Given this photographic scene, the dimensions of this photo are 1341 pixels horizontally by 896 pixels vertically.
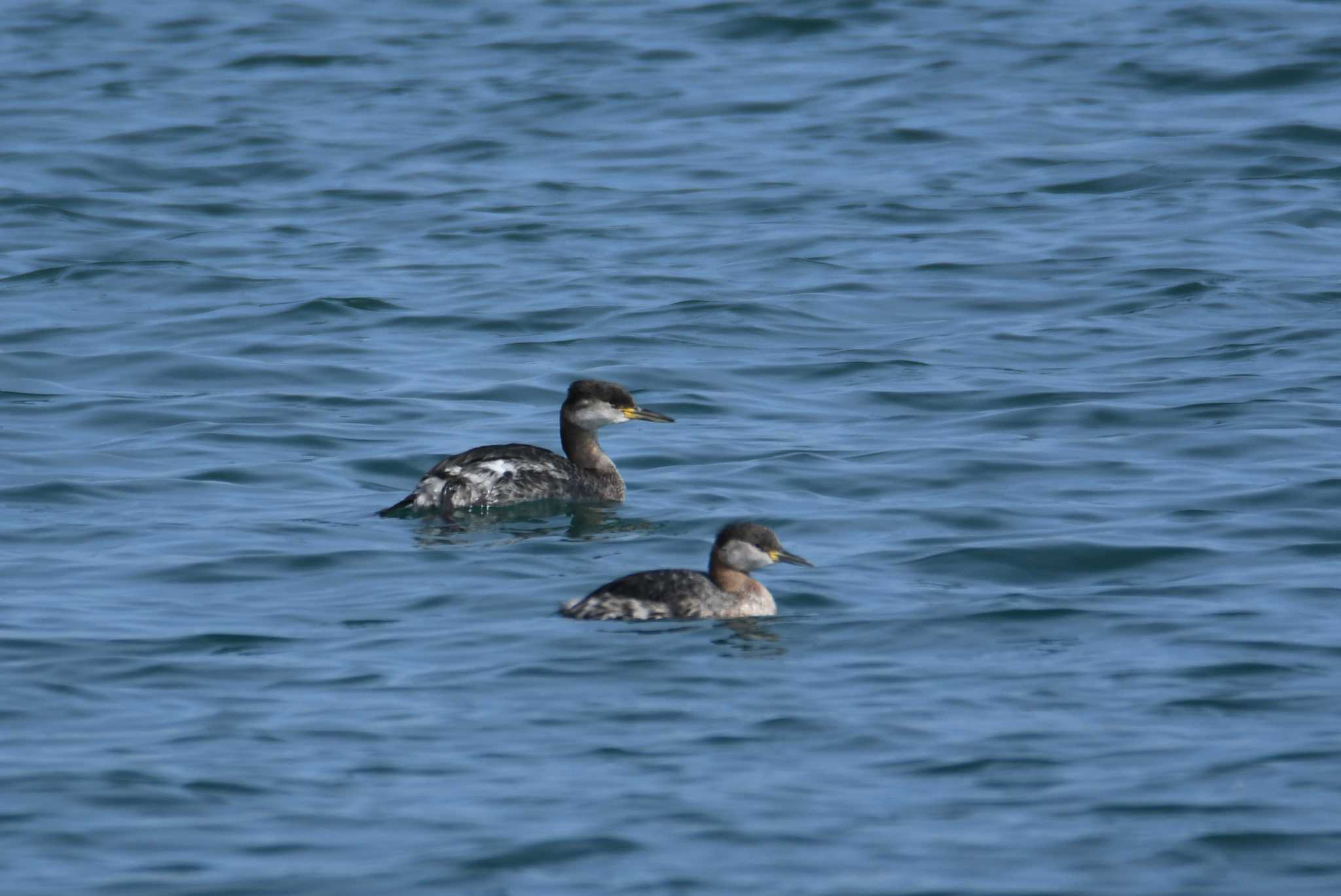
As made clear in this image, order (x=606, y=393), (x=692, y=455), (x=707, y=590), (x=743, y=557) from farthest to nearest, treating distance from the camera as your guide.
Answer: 1. (x=692, y=455)
2. (x=606, y=393)
3. (x=743, y=557)
4. (x=707, y=590)

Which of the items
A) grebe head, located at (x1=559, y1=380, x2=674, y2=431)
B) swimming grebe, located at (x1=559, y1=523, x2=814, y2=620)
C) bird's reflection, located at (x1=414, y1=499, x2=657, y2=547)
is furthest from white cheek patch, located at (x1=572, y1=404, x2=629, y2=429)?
swimming grebe, located at (x1=559, y1=523, x2=814, y2=620)

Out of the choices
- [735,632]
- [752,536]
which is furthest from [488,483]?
[735,632]

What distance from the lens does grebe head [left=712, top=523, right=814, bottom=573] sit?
36.2 feet

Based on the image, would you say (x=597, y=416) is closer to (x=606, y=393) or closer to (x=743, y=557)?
(x=606, y=393)

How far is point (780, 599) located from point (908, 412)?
463cm

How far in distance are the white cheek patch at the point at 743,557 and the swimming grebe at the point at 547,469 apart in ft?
8.55

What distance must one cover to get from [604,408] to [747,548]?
3.41m

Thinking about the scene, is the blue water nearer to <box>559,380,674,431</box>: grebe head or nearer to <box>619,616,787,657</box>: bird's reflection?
<box>619,616,787,657</box>: bird's reflection

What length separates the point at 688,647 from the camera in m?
10.5

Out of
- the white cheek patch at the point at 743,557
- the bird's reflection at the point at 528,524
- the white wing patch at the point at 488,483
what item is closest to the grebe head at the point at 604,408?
the white wing patch at the point at 488,483

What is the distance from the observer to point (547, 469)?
45.2ft

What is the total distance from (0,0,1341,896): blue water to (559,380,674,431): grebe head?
0.53 m

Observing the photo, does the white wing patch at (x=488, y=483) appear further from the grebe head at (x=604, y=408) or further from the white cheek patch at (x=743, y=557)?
the white cheek patch at (x=743, y=557)

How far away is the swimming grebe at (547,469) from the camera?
1313 centimetres
